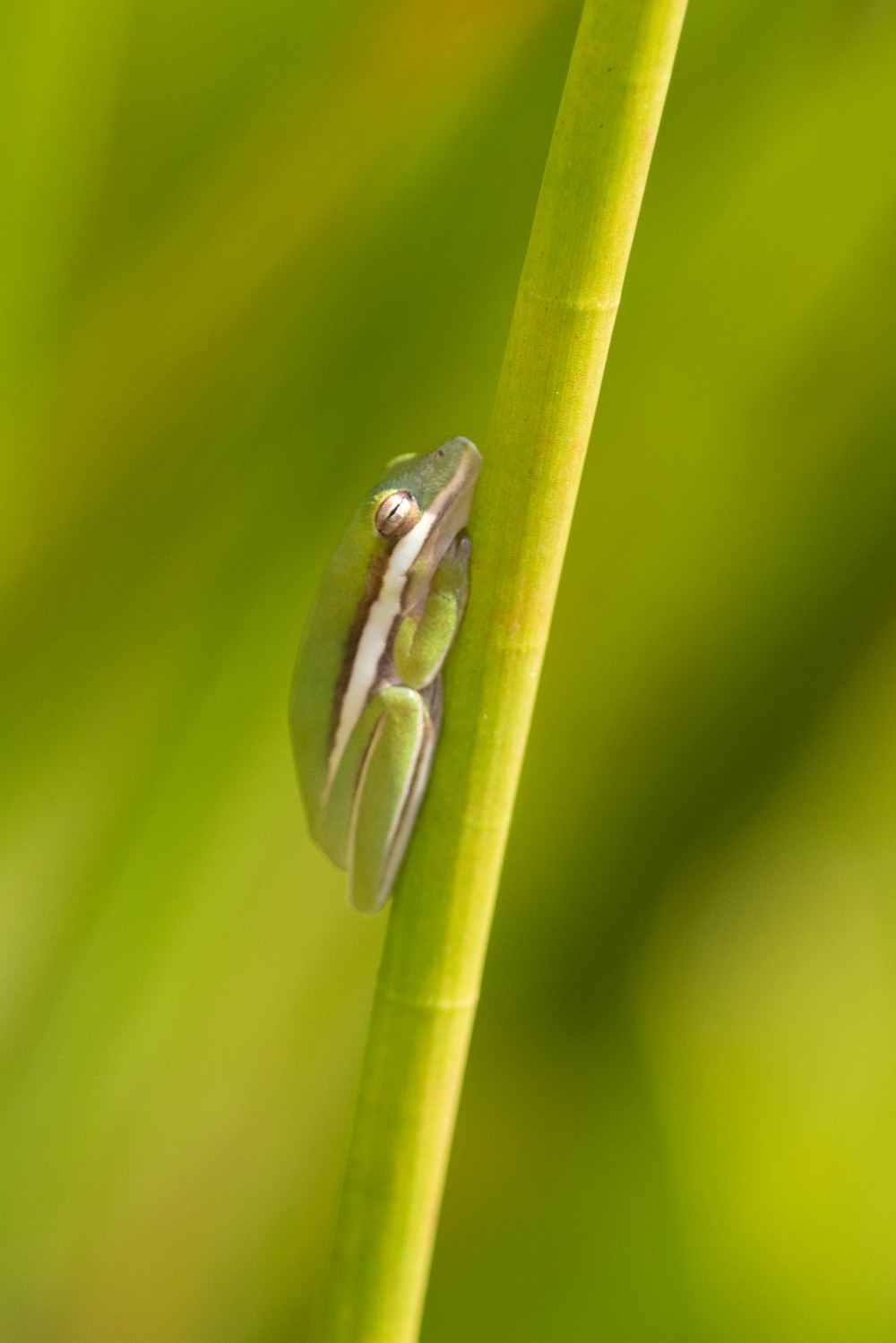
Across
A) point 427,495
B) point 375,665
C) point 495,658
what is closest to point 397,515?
point 427,495

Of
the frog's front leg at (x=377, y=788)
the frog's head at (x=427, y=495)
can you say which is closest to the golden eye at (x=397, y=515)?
the frog's head at (x=427, y=495)

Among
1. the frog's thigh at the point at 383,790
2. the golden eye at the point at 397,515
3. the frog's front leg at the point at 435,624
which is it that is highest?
the golden eye at the point at 397,515

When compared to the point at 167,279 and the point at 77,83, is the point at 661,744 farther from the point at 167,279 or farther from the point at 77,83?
the point at 77,83

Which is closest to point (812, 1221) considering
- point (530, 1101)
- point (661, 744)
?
point (530, 1101)

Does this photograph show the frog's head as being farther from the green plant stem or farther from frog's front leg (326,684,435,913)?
the green plant stem

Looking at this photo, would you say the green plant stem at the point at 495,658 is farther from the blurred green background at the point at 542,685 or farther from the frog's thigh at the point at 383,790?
the blurred green background at the point at 542,685

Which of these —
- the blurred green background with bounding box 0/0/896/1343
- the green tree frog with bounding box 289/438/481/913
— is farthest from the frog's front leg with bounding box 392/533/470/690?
the blurred green background with bounding box 0/0/896/1343

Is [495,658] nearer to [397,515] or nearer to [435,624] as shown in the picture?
[435,624]
